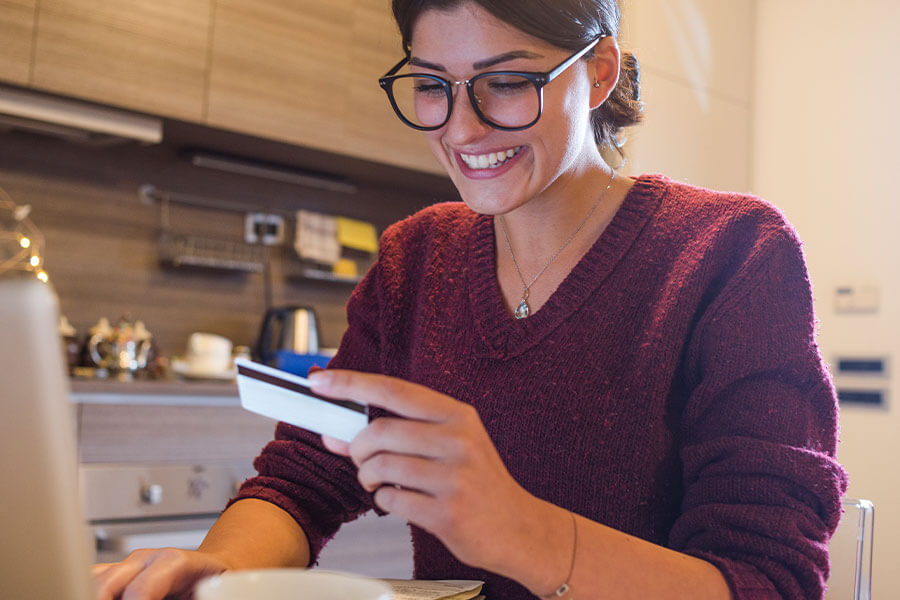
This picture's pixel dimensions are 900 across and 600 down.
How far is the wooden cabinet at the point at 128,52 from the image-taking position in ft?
7.22

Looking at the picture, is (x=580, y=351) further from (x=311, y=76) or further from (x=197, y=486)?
(x=311, y=76)

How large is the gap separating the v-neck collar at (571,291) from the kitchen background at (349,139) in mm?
1639

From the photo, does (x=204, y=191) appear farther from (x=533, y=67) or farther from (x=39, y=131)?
(x=533, y=67)

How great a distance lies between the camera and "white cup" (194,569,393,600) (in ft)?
1.33

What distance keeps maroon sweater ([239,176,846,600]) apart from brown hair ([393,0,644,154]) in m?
0.14

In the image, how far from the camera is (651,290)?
3.28ft

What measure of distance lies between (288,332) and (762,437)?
Answer: 201 cm

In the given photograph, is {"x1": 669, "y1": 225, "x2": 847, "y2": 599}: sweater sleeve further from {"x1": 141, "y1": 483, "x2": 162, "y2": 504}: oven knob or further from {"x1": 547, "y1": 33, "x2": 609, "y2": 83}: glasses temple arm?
{"x1": 141, "y1": 483, "x2": 162, "y2": 504}: oven knob

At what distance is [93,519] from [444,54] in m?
1.57

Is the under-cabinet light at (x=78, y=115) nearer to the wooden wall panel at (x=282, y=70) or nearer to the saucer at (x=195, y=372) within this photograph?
the wooden wall panel at (x=282, y=70)

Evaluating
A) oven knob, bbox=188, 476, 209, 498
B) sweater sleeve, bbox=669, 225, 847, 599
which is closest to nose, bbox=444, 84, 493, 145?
sweater sleeve, bbox=669, 225, 847, 599

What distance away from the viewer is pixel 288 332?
8.68 ft

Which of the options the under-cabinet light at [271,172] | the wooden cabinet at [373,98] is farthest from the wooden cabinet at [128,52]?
the wooden cabinet at [373,98]

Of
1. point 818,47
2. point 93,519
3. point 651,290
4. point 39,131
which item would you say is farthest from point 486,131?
point 818,47
